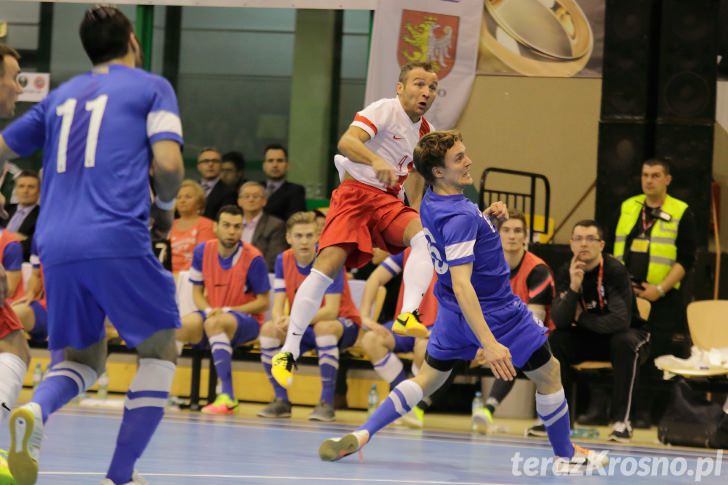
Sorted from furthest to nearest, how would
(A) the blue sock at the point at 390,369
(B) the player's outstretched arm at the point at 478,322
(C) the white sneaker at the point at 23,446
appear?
(A) the blue sock at the point at 390,369, (B) the player's outstretched arm at the point at 478,322, (C) the white sneaker at the point at 23,446

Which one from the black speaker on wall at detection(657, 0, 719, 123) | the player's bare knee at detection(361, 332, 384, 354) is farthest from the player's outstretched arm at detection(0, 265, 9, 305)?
the black speaker on wall at detection(657, 0, 719, 123)

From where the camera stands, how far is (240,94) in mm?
13516

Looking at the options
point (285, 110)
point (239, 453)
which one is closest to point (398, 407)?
point (239, 453)

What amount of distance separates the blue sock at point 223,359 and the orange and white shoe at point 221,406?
58mm

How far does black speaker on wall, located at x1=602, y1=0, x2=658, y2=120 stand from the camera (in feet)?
33.4

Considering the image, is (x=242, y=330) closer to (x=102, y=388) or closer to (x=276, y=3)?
(x=102, y=388)

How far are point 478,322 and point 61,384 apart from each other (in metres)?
1.96

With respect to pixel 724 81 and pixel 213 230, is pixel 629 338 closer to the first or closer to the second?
pixel 213 230

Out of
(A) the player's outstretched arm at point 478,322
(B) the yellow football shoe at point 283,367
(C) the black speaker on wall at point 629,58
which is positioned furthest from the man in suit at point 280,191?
(A) the player's outstretched arm at point 478,322

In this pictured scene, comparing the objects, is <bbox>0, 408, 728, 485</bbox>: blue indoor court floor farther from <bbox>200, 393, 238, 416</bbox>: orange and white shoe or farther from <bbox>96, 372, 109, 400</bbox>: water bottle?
<bbox>96, 372, 109, 400</bbox>: water bottle

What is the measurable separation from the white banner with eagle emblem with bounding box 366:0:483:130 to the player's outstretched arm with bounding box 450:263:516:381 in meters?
6.60

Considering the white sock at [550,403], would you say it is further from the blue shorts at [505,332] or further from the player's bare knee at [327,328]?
the player's bare knee at [327,328]

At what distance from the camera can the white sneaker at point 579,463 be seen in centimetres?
586

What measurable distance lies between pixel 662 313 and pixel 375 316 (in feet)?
7.52
